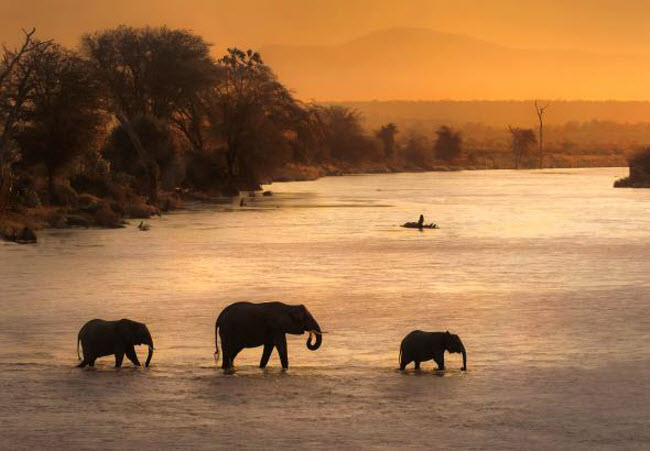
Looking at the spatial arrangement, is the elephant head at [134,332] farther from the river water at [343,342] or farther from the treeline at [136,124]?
the treeline at [136,124]

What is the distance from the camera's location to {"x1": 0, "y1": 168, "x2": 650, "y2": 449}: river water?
12.2 m

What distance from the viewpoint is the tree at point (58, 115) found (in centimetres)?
5525

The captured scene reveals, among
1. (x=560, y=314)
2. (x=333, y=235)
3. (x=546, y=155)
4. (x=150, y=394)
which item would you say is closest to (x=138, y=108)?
(x=333, y=235)

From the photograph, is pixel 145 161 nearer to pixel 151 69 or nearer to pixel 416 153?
pixel 151 69

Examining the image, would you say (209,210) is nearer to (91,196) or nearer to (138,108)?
(91,196)

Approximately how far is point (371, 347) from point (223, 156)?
211ft

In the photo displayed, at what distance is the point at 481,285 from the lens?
2588 cm

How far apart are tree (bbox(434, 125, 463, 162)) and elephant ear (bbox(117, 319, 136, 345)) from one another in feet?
518

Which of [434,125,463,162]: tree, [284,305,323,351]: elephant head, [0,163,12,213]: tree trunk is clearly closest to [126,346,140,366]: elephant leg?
[284,305,323,351]: elephant head

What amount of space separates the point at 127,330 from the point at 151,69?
235 ft

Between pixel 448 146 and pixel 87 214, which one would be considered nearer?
pixel 87 214

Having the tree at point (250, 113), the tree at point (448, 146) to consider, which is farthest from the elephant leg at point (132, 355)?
the tree at point (448, 146)

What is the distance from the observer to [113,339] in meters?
15.4

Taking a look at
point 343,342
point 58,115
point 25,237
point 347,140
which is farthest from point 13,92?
point 347,140
